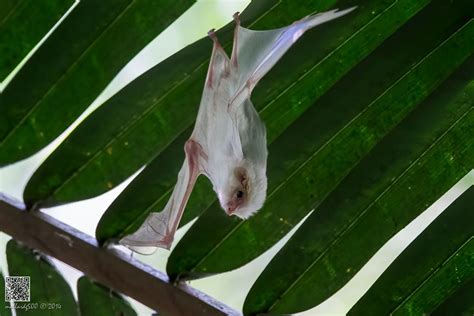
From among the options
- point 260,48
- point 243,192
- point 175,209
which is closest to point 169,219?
point 175,209

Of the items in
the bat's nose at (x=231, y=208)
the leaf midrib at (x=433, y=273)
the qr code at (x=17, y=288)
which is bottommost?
the leaf midrib at (x=433, y=273)

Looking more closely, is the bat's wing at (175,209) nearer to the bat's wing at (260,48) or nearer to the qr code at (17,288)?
the bat's wing at (260,48)

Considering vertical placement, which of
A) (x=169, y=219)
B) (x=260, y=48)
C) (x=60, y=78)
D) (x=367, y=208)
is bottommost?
(x=367, y=208)

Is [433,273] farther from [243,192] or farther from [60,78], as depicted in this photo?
[60,78]

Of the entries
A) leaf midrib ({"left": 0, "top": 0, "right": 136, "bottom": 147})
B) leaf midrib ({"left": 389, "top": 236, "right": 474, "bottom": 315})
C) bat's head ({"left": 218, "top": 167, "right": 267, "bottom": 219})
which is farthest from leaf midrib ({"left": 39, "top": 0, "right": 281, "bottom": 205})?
leaf midrib ({"left": 389, "top": 236, "right": 474, "bottom": 315})

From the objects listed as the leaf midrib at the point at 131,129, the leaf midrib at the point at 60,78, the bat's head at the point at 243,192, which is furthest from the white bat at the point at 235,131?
the leaf midrib at the point at 60,78

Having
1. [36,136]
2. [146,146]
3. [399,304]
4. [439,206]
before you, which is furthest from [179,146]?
[439,206]

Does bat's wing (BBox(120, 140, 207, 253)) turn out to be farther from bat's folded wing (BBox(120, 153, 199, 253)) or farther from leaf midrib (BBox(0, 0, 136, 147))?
leaf midrib (BBox(0, 0, 136, 147))
